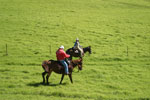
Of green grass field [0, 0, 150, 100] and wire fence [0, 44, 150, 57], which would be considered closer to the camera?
green grass field [0, 0, 150, 100]

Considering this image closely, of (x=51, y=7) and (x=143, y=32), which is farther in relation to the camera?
(x=51, y=7)

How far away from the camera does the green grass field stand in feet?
54.3

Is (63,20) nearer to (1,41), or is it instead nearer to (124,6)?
(1,41)

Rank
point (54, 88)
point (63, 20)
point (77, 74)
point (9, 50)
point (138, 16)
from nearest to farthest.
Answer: point (54, 88) → point (77, 74) → point (9, 50) → point (63, 20) → point (138, 16)

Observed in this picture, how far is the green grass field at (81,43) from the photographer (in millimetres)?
16562

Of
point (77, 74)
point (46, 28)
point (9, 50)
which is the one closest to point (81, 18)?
point (46, 28)

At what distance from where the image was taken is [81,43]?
33.1 metres

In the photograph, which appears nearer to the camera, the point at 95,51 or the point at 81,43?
the point at 95,51

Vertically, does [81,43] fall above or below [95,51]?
above

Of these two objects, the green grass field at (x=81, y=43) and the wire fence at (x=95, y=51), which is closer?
the green grass field at (x=81, y=43)

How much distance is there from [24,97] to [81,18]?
34202mm

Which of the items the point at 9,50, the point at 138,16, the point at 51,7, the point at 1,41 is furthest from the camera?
the point at 51,7

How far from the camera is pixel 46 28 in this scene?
40.0 m

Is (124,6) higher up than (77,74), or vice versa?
(124,6)
